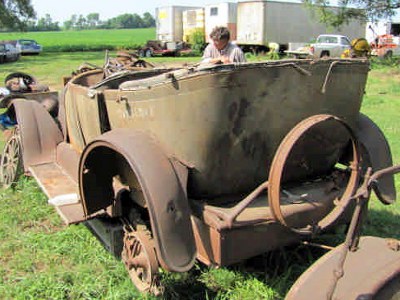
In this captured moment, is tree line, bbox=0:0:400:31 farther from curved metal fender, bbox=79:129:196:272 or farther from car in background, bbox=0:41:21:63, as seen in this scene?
curved metal fender, bbox=79:129:196:272

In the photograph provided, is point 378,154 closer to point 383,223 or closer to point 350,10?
point 383,223

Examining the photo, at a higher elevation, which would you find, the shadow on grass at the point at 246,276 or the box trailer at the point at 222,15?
the box trailer at the point at 222,15

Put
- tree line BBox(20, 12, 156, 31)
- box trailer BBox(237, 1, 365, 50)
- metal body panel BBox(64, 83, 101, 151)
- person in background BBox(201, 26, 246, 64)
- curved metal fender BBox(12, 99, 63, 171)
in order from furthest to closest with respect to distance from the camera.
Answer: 1. tree line BBox(20, 12, 156, 31)
2. box trailer BBox(237, 1, 365, 50)
3. curved metal fender BBox(12, 99, 63, 171)
4. person in background BBox(201, 26, 246, 64)
5. metal body panel BBox(64, 83, 101, 151)

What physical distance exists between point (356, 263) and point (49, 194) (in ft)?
9.13

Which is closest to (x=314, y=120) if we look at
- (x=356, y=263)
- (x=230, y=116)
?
(x=230, y=116)

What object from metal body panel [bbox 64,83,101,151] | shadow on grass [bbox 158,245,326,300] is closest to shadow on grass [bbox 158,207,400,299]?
shadow on grass [bbox 158,245,326,300]

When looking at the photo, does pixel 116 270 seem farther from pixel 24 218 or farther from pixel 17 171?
pixel 17 171

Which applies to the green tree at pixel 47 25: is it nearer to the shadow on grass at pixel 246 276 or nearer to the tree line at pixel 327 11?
the tree line at pixel 327 11

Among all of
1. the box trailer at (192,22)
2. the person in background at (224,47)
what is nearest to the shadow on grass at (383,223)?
the person in background at (224,47)

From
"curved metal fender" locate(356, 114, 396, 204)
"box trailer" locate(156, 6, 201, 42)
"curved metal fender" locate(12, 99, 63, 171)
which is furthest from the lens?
"box trailer" locate(156, 6, 201, 42)

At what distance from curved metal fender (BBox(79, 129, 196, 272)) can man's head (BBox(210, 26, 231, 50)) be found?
7.18ft

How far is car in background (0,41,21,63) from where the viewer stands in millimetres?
26953

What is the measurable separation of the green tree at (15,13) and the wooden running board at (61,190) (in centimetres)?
3129

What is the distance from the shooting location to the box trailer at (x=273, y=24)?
27922 millimetres
